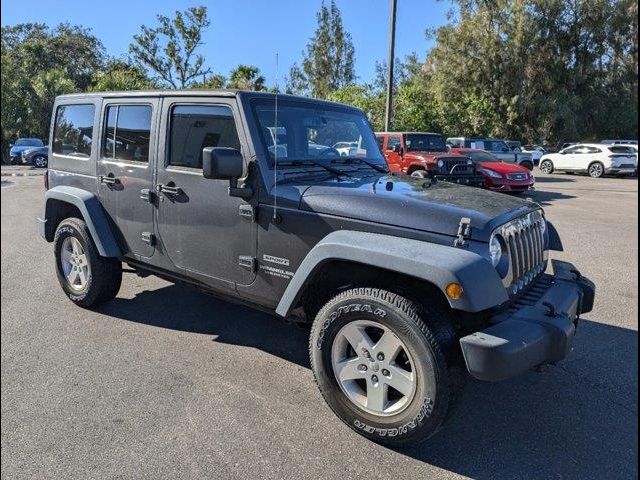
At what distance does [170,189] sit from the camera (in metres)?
3.79

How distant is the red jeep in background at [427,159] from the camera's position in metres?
12.8

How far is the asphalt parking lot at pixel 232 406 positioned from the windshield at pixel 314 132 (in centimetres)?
157

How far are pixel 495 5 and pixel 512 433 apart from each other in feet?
114

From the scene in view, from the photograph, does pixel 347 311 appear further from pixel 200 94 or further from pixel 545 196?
pixel 545 196

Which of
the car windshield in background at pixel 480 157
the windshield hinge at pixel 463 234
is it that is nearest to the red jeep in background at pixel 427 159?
the car windshield in background at pixel 480 157

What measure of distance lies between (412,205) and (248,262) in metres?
1.19

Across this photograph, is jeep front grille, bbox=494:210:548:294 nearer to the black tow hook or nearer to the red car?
the black tow hook

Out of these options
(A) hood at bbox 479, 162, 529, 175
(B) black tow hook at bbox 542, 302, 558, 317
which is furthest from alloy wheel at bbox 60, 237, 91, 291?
(A) hood at bbox 479, 162, 529, 175

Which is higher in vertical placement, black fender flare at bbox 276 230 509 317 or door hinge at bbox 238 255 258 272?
black fender flare at bbox 276 230 509 317

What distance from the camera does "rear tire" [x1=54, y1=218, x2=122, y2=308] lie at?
4516mm

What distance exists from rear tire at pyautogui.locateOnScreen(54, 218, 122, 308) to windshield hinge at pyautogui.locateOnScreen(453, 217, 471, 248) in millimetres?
3264

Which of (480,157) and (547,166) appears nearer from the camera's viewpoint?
(480,157)

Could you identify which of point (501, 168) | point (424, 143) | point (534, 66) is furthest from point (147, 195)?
point (534, 66)

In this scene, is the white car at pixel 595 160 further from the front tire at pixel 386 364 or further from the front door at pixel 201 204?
the front tire at pixel 386 364
